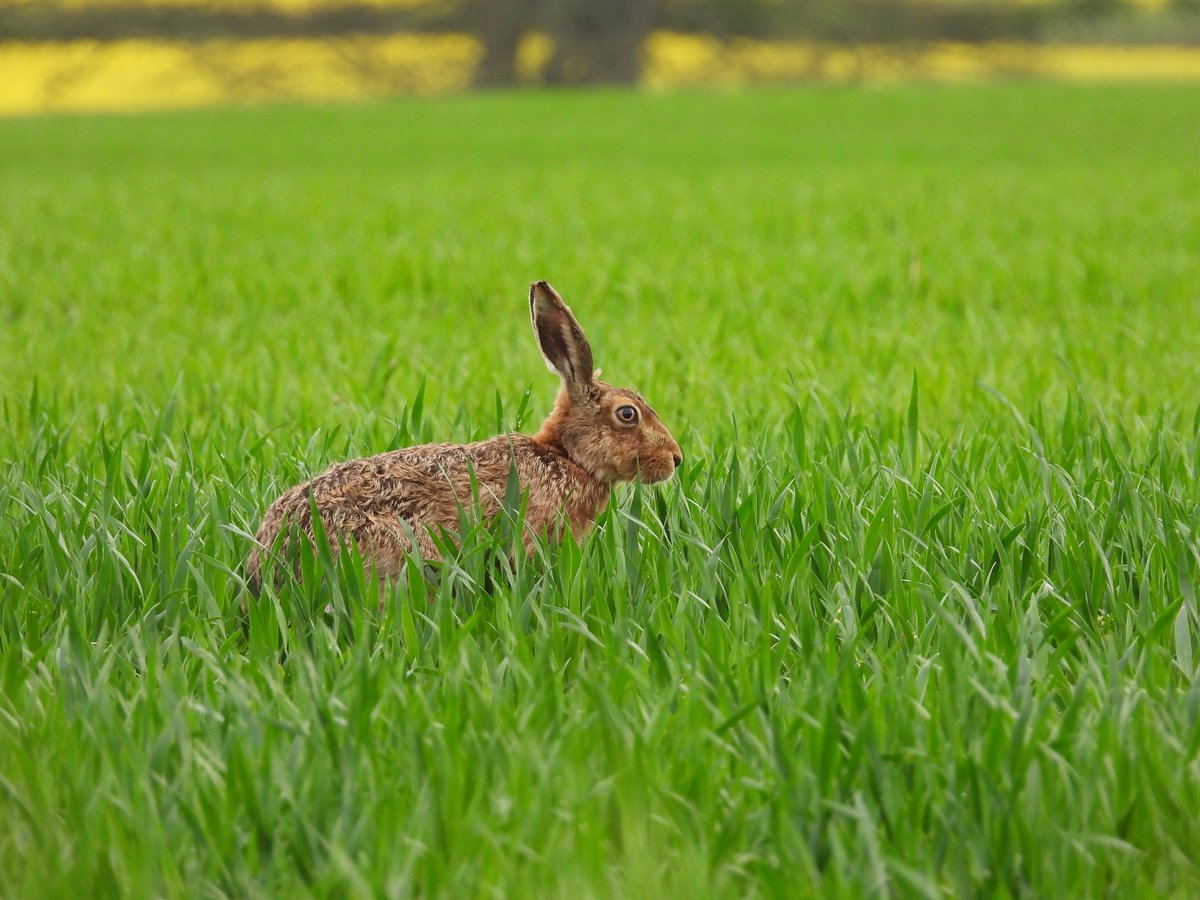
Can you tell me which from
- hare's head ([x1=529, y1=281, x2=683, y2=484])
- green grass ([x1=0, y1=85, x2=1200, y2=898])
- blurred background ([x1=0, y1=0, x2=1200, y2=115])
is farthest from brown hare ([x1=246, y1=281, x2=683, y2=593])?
blurred background ([x1=0, y1=0, x2=1200, y2=115])

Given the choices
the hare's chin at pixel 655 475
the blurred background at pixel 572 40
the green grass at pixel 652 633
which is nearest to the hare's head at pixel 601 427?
the hare's chin at pixel 655 475

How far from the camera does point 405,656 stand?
8.09 ft

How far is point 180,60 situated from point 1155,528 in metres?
37.4

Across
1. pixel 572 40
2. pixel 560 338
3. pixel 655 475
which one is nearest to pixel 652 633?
pixel 655 475

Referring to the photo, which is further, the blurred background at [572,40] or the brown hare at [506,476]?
the blurred background at [572,40]

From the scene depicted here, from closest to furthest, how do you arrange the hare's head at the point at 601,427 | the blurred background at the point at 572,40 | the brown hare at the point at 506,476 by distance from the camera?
1. the brown hare at the point at 506,476
2. the hare's head at the point at 601,427
3. the blurred background at the point at 572,40

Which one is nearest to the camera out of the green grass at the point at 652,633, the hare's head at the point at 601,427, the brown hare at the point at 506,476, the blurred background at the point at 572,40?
the green grass at the point at 652,633

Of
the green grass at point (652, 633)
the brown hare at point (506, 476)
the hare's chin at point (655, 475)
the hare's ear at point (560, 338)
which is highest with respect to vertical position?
the hare's ear at point (560, 338)

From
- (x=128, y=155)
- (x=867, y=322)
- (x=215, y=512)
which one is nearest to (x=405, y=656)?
(x=215, y=512)

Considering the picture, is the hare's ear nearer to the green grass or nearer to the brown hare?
the brown hare

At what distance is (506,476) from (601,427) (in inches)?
12.3

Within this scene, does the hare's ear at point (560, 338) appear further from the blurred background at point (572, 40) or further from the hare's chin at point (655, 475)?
the blurred background at point (572, 40)

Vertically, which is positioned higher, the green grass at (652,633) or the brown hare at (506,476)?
the brown hare at (506,476)

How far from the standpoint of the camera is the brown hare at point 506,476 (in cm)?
285
